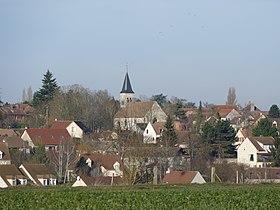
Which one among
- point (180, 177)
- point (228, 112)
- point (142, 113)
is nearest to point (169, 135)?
point (180, 177)

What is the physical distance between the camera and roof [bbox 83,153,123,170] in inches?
2574

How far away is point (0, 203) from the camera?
23000mm

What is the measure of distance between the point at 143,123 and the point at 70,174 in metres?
49.5

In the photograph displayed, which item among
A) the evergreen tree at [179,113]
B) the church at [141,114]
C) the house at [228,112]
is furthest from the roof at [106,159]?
the house at [228,112]

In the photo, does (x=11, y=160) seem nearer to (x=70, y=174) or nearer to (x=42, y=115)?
(x=70, y=174)

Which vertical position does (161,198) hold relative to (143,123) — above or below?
below

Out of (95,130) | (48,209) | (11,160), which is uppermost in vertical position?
(95,130)

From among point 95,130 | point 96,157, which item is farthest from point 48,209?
point 95,130

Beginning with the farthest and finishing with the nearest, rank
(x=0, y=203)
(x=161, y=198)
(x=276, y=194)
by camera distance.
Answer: (x=276, y=194) < (x=161, y=198) < (x=0, y=203)

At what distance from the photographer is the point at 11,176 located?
183ft

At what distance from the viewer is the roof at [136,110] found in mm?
112438

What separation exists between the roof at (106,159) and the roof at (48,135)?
14.6 m

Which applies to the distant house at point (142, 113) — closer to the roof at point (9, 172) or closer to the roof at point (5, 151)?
the roof at point (5, 151)

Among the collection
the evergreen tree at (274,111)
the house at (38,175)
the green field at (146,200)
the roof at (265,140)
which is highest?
the evergreen tree at (274,111)
